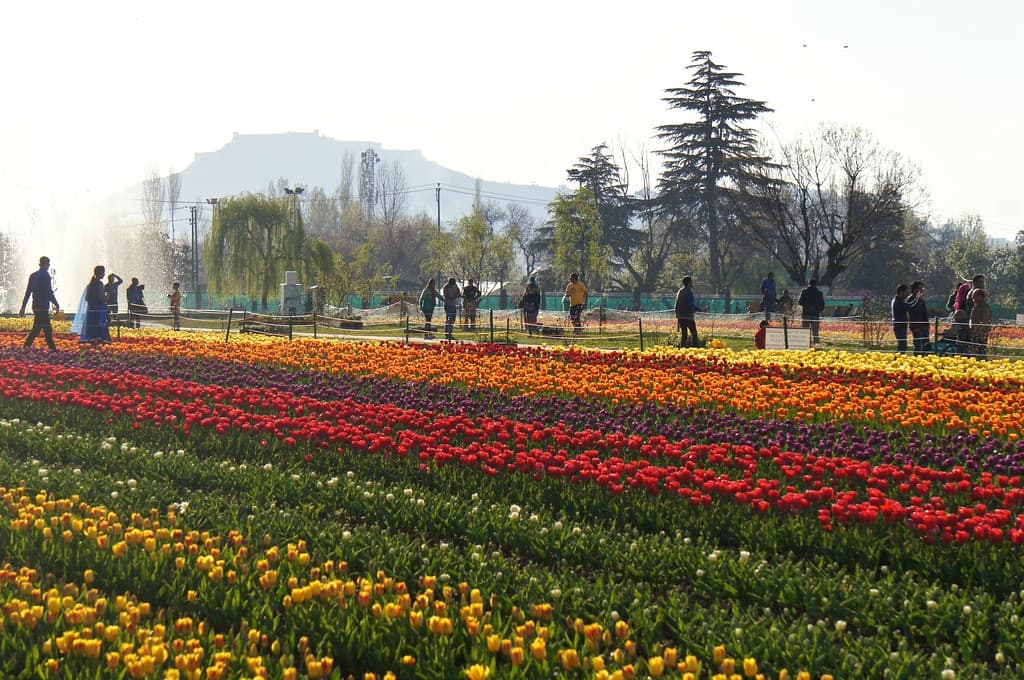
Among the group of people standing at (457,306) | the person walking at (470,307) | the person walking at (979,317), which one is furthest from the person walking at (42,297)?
the person walking at (979,317)

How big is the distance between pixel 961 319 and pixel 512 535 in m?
14.8

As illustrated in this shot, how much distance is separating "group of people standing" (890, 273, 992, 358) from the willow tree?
34625 mm

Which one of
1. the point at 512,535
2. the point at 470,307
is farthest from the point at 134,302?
the point at 512,535

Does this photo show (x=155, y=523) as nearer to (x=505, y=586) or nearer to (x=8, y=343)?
(x=505, y=586)

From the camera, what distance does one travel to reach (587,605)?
4.73m

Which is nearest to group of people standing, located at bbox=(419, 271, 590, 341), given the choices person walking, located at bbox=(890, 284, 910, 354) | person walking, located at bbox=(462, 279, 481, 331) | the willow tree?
person walking, located at bbox=(462, 279, 481, 331)

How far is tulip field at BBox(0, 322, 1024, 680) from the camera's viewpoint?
161 inches

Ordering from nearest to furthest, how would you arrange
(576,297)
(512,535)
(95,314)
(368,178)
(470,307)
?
(512,535), (95,314), (576,297), (470,307), (368,178)

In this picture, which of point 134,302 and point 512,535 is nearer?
point 512,535

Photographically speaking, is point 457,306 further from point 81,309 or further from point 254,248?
point 254,248

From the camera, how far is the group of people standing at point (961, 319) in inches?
669

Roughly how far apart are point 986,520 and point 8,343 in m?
18.8

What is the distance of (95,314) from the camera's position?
62.4 feet

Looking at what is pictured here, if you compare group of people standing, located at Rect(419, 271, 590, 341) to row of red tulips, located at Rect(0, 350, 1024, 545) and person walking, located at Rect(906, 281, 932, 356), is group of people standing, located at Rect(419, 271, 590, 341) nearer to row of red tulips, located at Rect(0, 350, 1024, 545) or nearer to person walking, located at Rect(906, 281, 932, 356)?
person walking, located at Rect(906, 281, 932, 356)
